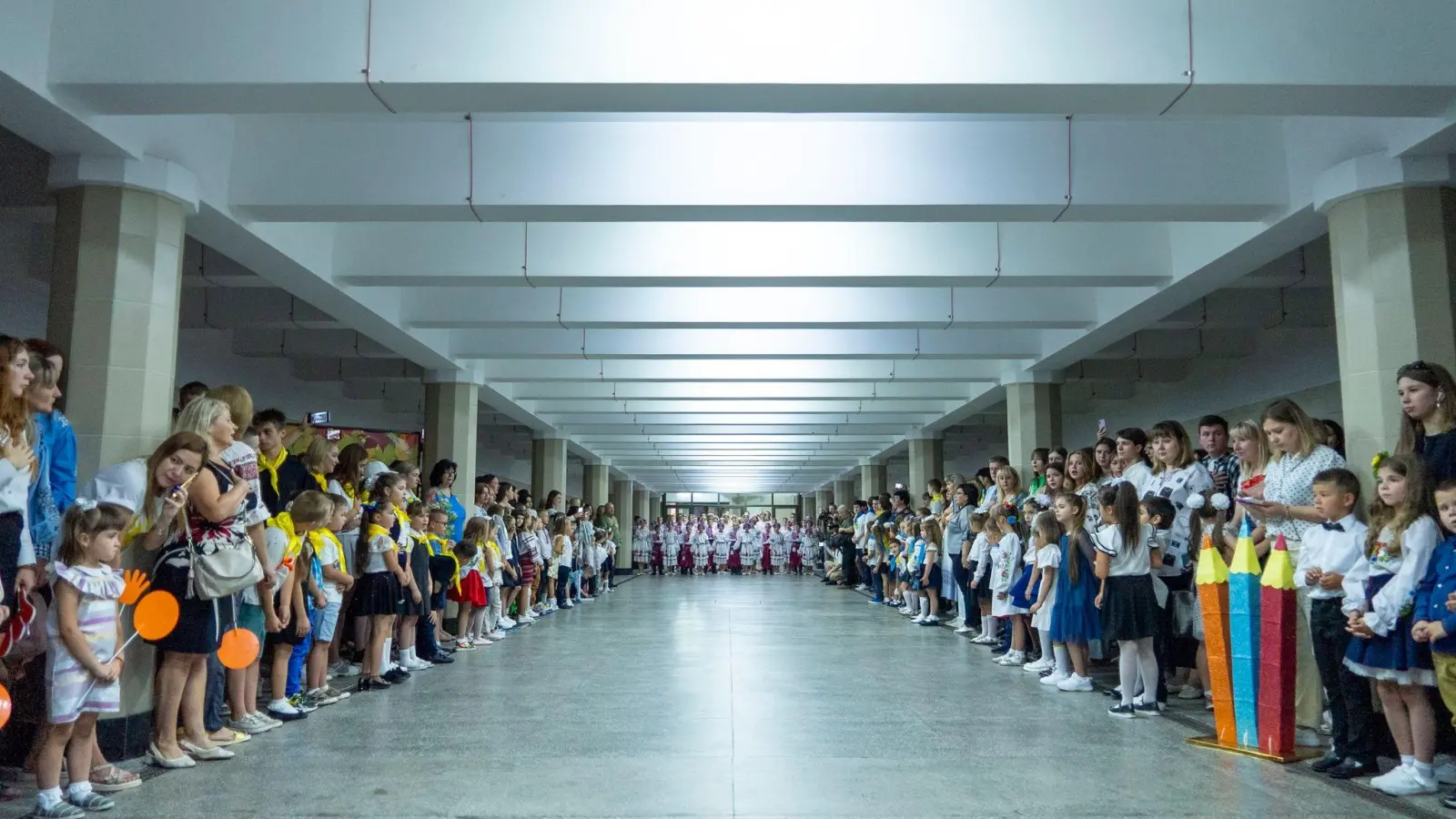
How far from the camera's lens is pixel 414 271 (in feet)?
28.9

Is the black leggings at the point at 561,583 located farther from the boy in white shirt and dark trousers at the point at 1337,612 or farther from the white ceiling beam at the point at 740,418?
the boy in white shirt and dark trousers at the point at 1337,612

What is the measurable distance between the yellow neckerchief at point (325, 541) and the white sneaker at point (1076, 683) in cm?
520

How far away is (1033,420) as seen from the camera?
539 inches

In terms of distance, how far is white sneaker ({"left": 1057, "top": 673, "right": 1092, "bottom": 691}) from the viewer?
744cm

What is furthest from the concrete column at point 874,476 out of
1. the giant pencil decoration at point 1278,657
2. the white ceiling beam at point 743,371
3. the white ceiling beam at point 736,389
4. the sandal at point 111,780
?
the sandal at point 111,780

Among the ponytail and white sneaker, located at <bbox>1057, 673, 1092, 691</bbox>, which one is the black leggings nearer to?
white sneaker, located at <bbox>1057, 673, 1092, 691</bbox>

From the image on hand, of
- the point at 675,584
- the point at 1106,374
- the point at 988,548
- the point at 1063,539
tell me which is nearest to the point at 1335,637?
the point at 1063,539

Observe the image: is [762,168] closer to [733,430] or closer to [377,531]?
[377,531]

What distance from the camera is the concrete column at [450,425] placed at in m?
13.5

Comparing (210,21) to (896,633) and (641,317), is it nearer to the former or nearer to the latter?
(641,317)

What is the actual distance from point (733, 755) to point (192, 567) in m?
2.84

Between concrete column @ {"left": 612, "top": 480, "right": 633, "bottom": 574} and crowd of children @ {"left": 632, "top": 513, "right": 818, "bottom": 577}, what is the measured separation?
0.33m

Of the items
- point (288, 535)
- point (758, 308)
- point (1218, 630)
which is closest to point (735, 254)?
point (758, 308)

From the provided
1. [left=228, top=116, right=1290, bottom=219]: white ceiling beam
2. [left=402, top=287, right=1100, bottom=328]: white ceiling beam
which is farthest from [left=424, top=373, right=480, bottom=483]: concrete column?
[left=228, top=116, right=1290, bottom=219]: white ceiling beam
